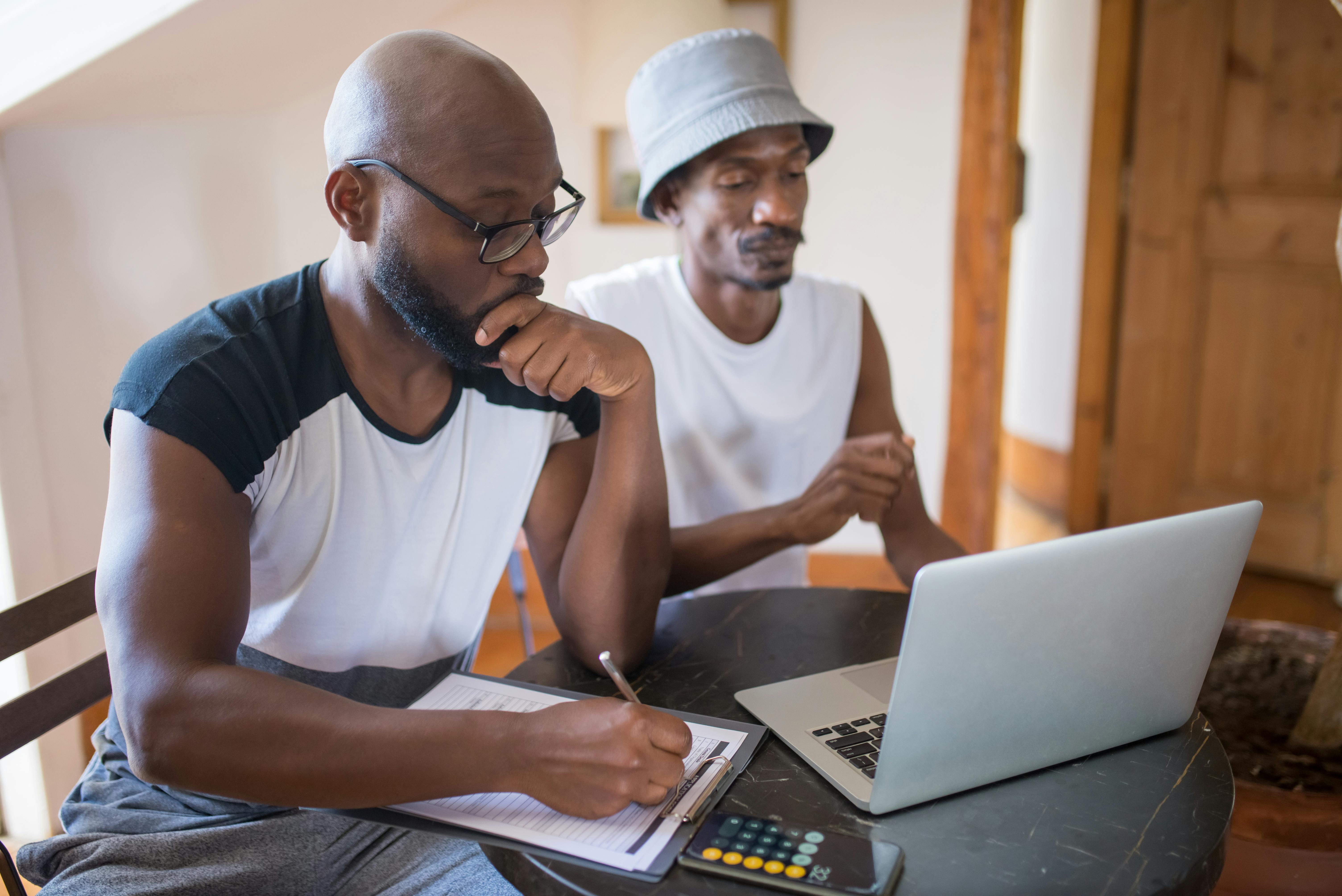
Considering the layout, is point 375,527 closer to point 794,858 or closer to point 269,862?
point 269,862

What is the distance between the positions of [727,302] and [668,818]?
1.06m

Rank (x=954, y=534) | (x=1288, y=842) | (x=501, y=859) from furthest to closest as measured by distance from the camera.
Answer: (x=954, y=534)
(x=1288, y=842)
(x=501, y=859)

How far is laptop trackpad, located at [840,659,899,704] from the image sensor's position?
1053 mm

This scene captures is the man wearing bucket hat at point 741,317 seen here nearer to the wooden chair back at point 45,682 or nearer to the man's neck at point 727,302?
the man's neck at point 727,302

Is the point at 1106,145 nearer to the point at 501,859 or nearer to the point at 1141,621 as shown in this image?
the point at 1141,621

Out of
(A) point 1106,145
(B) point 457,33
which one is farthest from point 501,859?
(A) point 1106,145

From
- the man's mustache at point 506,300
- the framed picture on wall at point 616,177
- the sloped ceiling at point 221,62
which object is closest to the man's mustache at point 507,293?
the man's mustache at point 506,300

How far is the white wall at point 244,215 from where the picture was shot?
1.78 meters

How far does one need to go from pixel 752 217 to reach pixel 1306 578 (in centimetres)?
270

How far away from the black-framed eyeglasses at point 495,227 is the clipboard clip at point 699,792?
0.57 metres

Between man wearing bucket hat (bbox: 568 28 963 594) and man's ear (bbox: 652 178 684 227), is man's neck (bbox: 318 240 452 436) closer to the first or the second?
man wearing bucket hat (bbox: 568 28 963 594)

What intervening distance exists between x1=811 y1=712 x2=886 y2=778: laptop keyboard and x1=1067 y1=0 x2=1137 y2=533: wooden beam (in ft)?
9.32

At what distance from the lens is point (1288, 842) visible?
139 centimetres

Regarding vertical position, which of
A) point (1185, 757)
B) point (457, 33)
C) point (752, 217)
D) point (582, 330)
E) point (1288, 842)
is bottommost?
point (1288, 842)
